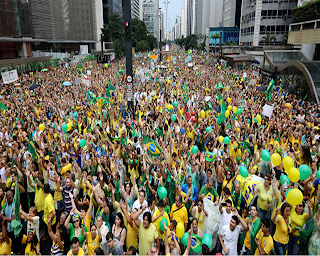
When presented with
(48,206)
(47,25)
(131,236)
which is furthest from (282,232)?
(47,25)

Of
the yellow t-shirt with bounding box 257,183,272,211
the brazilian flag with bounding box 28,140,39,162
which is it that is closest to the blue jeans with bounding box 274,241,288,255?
the yellow t-shirt with bounding box 257,183,272,211

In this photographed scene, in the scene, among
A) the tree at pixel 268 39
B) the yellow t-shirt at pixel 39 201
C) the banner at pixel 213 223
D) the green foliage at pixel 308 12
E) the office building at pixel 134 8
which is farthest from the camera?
the office building at pixel 134 8

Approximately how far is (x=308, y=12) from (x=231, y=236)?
26.3 m

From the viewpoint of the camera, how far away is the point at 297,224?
409 cm

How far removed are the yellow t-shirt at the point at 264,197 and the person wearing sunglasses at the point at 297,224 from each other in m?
0.52

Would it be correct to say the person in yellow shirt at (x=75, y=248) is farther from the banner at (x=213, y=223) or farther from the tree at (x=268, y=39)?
the tree at (x=268, y=39)

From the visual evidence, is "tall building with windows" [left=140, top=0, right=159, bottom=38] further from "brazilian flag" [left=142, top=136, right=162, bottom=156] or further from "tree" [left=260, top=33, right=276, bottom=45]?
"brazilian flag" [left=142, top=136, right=162, bottom=156]

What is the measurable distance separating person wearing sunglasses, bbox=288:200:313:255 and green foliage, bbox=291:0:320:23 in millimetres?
23747

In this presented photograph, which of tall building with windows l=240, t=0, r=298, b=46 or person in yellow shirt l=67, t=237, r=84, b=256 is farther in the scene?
tall building with windows l=240, t=0, r=298, b=46

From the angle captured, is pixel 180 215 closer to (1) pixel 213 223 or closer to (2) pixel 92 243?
(1) pixel 213 223

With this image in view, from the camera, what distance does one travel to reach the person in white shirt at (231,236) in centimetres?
397

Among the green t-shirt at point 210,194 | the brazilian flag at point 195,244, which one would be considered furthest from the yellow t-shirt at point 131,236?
the green t-shirt at point 210,194

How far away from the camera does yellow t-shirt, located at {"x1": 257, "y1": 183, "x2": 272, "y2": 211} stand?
465 cm

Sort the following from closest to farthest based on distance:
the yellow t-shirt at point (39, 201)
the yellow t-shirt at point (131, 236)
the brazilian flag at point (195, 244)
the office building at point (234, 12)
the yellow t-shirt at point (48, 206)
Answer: the brazilian flag at point (195, 244) → the yellow t-shirt at point (131, 236) → the yellow t-shirt at point (48, 206) → the yellow t-shirt at point (39, 201) → the office building at point (234, 12)
